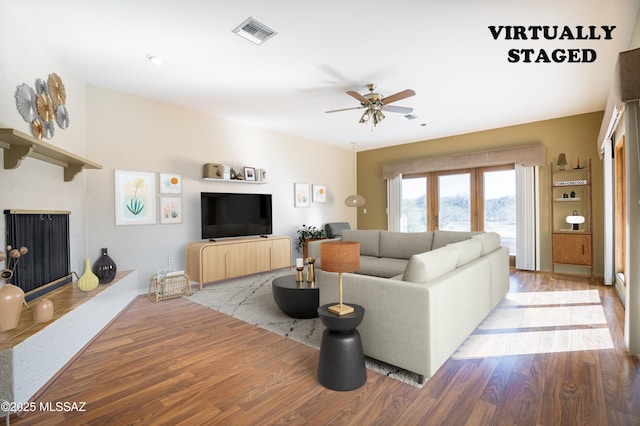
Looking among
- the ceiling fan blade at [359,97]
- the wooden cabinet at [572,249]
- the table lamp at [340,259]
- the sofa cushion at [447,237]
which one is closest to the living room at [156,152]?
the wooden cabinet at [572,249]

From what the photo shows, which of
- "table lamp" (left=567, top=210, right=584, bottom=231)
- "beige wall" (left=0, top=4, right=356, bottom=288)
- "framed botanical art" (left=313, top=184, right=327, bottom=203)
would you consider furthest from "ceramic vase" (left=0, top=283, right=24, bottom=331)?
"table lamp" (left=567, top=210, right=584, bottom=231)

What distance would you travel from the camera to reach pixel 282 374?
7.38ft

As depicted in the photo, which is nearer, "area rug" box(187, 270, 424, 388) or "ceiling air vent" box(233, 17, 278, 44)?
"area rug" box(187, 270, 424, 388)

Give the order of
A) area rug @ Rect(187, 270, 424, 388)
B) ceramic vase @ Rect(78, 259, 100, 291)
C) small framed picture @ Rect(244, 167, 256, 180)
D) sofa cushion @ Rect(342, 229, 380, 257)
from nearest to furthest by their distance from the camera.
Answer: area rug @ Rect(187, 270, 424, 388), ceramic vase @ Rect(78, 259, 100, 291), sofa cushion @ Rect(342, 229, 380, 257), small framed picture @ Rect(244, 167, 256, 180)

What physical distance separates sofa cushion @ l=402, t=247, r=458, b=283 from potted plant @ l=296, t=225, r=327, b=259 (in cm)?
427

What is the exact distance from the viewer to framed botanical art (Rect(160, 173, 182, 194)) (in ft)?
15.2

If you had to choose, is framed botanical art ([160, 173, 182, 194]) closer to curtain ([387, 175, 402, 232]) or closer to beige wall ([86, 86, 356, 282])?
beige wall ([86, 86, 356, 282])

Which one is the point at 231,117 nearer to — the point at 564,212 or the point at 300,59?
the point at 300,59

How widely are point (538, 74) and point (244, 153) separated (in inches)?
Result: 176

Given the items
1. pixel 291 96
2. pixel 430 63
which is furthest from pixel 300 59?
pixel 430 63

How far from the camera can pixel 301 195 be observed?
6.89 meters

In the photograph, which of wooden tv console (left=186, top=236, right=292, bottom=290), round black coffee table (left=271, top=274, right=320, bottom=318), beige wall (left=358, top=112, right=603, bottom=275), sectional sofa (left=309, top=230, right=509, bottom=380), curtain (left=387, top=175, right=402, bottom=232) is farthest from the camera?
curtain (left=387, top=175, right=402, bottom=232)

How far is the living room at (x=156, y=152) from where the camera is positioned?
2750 mm

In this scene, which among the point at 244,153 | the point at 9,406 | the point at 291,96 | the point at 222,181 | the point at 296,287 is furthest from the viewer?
the point at 244,153
